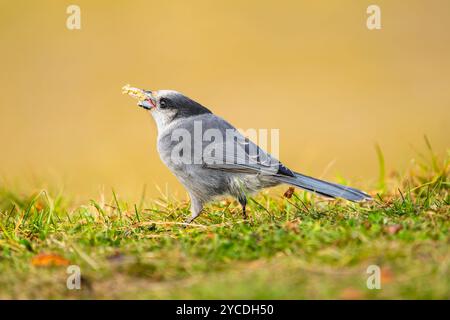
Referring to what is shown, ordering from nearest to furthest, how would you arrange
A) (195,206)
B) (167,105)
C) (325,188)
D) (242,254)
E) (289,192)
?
(242,254), (325,188), (195,206), (289,192), (167,105)

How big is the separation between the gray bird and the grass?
1.10ft

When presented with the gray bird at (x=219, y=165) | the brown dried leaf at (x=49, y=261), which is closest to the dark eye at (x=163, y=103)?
the gray bird at (x=219, y=165)

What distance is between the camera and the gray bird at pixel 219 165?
177 inches

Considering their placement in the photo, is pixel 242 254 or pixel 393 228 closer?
pixel 242 254

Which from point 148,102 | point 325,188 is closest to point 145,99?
point 148,102

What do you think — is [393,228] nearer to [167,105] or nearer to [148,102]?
[167,105]

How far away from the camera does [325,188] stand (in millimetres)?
4250

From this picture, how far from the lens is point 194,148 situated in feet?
15.5

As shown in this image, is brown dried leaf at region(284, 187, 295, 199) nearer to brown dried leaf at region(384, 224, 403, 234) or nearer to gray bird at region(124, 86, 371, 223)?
gray bird at region(124, 86, 371, 223)

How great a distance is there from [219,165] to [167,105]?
A: 3.16 feet
